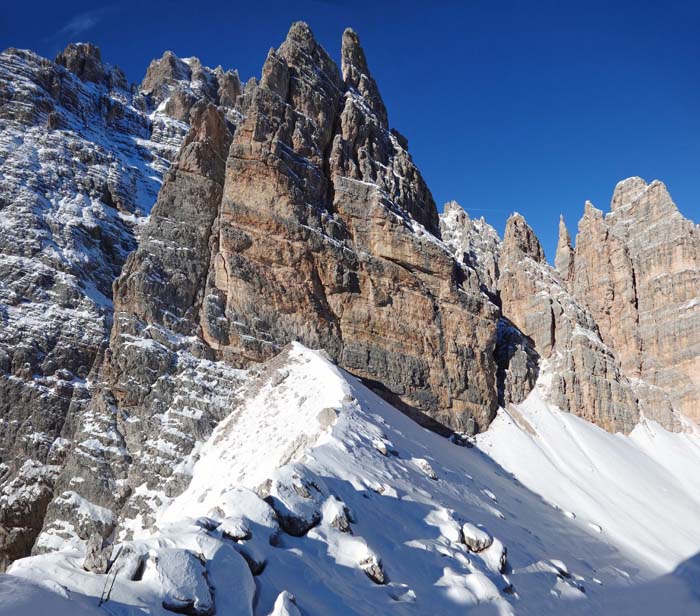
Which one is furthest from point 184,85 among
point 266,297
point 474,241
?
point 266,297

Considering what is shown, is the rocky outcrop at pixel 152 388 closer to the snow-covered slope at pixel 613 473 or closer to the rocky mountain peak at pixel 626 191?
the snow-covered slope at pixel 613 473

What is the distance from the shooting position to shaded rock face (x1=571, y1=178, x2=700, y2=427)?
8362cm

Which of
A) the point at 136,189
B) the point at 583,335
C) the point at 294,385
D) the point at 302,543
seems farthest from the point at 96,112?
the point at 302,543

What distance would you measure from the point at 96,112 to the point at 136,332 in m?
65.5

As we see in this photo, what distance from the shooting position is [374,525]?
78.9ft

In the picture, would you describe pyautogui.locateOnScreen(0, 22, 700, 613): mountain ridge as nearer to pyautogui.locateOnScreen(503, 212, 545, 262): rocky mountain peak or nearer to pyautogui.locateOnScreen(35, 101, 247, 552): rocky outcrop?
pyautogui.locateOnScreen(35, 101, 247, 552): rocky outcrop

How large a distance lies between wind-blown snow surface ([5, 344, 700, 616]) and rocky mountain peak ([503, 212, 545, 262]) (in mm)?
38919

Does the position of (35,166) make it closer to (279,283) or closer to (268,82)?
(268,82)

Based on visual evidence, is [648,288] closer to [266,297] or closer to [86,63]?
[266,297]

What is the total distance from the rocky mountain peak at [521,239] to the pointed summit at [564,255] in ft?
27.6

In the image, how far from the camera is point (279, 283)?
54.4 metres

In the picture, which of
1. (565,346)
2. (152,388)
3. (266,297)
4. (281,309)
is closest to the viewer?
(152,388)

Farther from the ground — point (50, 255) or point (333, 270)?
point (333, 270)

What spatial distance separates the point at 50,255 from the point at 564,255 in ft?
278
